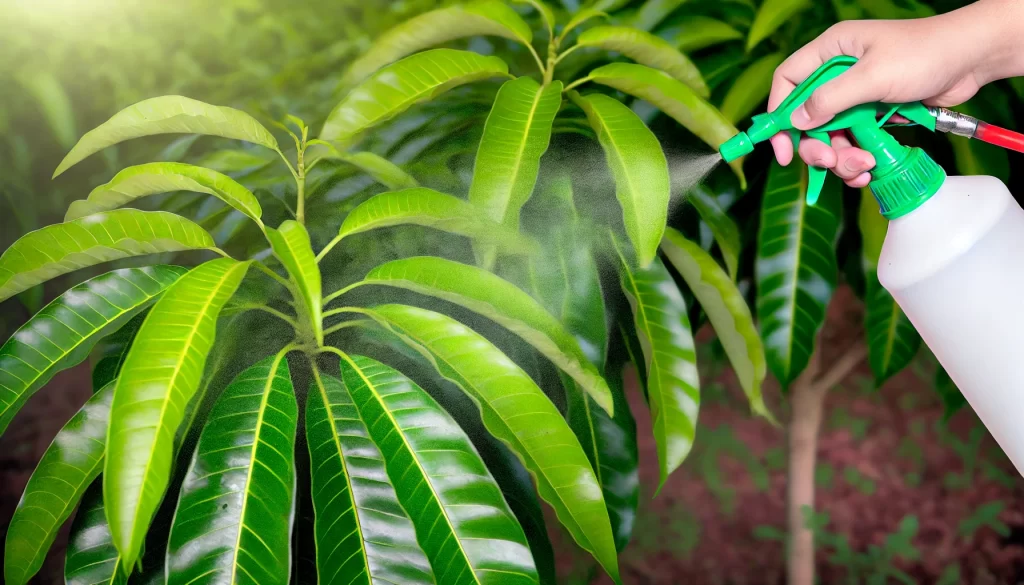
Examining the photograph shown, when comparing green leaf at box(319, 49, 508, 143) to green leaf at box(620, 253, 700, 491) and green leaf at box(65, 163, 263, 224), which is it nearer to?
green leaf at box(65, 163, 263, 224)

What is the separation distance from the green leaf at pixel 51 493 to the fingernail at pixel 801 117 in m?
0.44

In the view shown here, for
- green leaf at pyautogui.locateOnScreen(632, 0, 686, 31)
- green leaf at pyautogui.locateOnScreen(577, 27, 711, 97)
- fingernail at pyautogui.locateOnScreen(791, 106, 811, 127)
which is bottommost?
fingernail at pyautogui.locateOnScreen(791, 106, 811, 127)

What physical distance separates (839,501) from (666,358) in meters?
0.34

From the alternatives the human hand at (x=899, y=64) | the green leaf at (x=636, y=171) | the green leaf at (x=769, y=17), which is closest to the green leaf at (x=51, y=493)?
the green leaf at (x=636, y=171)

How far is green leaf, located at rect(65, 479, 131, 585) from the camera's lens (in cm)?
48

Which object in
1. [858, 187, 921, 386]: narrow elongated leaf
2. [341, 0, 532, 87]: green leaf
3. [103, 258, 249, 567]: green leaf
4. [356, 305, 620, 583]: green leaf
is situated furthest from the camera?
[858, 187, 921, 386]: narrow elongated leaf

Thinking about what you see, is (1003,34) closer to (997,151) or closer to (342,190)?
(997,151)

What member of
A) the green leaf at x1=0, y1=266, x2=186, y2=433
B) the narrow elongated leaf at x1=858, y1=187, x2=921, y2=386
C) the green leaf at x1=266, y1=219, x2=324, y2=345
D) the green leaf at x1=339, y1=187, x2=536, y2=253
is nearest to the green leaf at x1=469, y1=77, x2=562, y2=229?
the green leaf at x1=339, y1=187, x2=536, y2=253

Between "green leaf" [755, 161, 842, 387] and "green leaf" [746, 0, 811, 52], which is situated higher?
"green leaf" [746, 0, 811, 52]

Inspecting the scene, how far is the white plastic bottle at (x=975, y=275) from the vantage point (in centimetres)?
41

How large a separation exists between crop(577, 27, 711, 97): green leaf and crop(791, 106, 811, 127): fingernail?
0.70 ft

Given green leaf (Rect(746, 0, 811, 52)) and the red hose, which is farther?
green leaf (Rect(746, 0, 811, 52))

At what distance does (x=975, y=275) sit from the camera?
41 cm

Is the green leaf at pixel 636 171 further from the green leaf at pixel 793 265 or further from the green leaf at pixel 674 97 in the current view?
the green leaf at pixel 793 265
